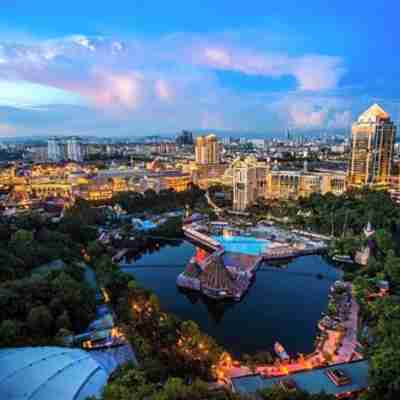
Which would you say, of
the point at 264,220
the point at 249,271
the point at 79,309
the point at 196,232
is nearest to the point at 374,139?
the point at 264,220

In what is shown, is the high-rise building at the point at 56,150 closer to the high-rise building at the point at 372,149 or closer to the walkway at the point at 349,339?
the high-rise building at the point at 372,149

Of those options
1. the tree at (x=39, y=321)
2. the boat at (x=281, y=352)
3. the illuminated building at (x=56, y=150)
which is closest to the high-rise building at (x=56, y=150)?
the illuminated building at (x=56, y=150)

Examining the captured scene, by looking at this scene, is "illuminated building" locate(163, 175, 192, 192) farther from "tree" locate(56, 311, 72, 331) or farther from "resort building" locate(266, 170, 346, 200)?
"tree" locate(56, 311, 72, 331)

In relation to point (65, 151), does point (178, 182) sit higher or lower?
lower

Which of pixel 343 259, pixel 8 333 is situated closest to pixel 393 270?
pixel 343 259

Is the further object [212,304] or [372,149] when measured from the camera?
[372,149]

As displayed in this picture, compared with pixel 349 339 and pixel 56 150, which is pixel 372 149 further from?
pixel 56 150

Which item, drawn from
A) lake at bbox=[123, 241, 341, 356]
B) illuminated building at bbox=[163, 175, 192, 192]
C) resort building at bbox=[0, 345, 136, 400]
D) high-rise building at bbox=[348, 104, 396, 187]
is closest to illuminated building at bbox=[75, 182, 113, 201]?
illuminated building at bbox=[163, 175, 192, 192]
